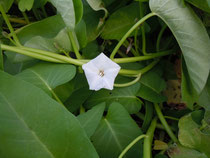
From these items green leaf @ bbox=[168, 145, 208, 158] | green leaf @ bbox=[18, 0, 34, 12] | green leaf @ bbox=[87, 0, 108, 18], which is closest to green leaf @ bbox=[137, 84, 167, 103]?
green leaf @ bbox=[168, 145, 208, 158]

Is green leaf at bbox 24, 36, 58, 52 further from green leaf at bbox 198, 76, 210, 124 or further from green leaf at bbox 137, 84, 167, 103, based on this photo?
green leaf at bbox 198, 76, 210, 124

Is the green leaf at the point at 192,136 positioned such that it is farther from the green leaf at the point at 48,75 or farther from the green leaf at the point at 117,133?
the green leaf at the point at 48,75

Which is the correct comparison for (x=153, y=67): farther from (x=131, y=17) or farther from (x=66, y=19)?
(x=66, y=19)

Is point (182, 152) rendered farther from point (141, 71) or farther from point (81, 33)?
point (81, 33)

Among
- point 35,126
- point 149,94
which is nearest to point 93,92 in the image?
point 149,94

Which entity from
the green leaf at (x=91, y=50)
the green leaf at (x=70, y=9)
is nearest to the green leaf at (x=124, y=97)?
the green leaf at (x=91, y=50)
